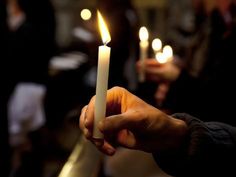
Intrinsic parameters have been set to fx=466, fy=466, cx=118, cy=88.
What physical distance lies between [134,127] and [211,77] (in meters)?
1.04

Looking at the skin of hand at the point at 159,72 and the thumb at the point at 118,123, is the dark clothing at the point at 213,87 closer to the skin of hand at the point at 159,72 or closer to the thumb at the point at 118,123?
the skin of hand at the point at 159,72

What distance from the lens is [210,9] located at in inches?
97.7

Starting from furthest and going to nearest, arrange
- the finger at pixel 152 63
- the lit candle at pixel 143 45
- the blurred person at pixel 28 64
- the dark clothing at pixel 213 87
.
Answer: the blurred person at pixel 28 64, the finger at pixel 152 63, the lit candle at pixel 143 45, the dark clothing at pixel 213 87

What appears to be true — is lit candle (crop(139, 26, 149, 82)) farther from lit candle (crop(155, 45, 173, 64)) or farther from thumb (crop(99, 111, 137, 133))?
thumb (crop(99, 111, 137, 133))

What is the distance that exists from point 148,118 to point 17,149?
9.64 ft

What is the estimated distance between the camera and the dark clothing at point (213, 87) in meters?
1.64

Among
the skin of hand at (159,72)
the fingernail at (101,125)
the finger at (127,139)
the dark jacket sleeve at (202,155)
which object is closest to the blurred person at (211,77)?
the skin of hand at (159,72)

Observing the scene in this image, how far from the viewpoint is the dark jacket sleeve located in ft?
3.38

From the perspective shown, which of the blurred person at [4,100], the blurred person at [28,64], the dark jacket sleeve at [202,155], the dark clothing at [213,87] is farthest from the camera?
the blurred person at [28,64]

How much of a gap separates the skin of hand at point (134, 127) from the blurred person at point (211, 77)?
1.82 feet

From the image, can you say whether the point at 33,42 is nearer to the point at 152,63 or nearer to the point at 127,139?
the point at 152,63

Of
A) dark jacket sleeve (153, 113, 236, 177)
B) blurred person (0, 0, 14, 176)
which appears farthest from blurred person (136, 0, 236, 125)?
blurred person (0, 0, 14, 176)

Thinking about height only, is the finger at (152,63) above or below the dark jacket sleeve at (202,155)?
above

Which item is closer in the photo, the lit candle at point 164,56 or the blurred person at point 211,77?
the blurred person at point 211,77
